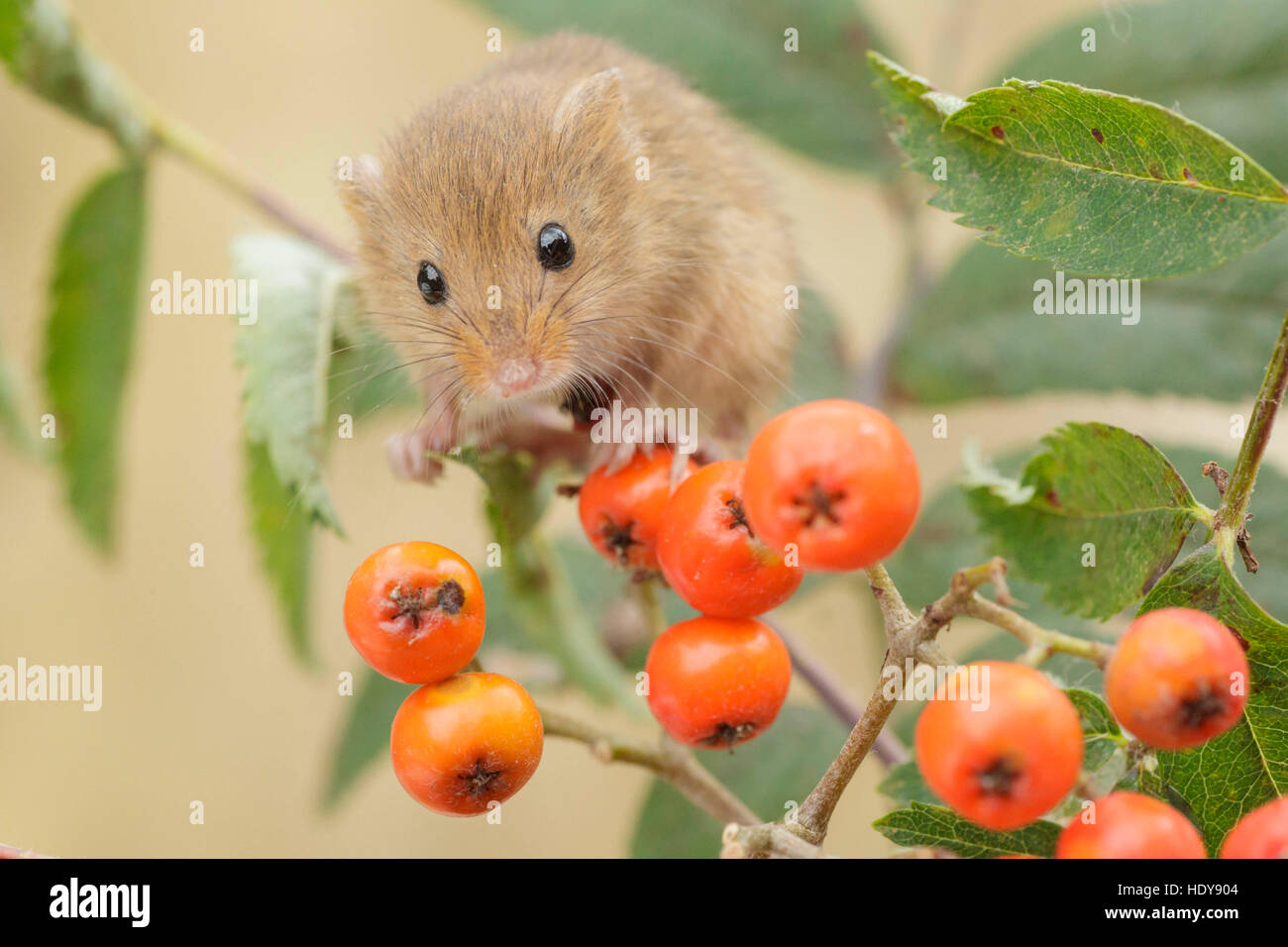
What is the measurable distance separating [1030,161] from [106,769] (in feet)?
10.5

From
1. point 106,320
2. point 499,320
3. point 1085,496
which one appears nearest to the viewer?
point 1085,496

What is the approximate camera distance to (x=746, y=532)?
1061 millimetres

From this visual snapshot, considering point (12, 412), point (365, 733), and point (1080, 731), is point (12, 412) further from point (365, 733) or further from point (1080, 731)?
point (1080, 731)

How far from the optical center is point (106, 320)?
2.14 m

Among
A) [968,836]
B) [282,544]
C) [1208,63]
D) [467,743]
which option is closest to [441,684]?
[467,743]

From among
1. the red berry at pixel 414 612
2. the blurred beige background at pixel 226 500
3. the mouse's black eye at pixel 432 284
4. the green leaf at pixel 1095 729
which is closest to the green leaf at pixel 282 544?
the mouse's black eye at pixel 432 284

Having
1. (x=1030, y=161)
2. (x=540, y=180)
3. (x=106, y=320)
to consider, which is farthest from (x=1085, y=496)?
(x=106, y=320)

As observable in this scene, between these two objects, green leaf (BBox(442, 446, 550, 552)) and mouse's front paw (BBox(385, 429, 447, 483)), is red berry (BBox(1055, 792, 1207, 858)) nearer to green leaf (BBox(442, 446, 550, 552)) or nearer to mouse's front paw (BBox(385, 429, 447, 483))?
green leaf (BBox(442, 446, 550, 552))

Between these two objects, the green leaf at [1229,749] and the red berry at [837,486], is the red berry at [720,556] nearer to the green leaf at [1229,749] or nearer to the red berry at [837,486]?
the red berry at [837,486]

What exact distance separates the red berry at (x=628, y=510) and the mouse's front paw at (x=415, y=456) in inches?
17.1

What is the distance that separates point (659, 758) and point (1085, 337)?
1388mm

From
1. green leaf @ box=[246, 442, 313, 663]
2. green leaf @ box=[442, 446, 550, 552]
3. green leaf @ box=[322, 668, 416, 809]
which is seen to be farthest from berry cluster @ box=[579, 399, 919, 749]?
green leaf @ box=[322, 668, 416, 809]
